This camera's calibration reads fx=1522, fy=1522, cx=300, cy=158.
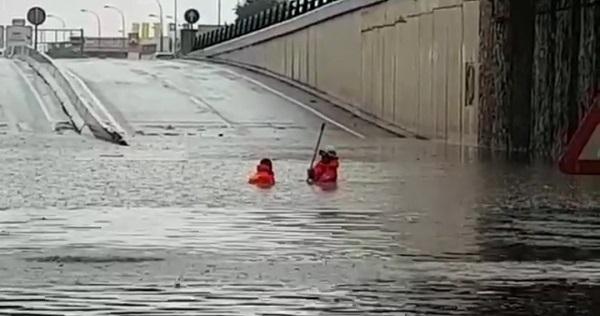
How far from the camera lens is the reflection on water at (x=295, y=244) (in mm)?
8312

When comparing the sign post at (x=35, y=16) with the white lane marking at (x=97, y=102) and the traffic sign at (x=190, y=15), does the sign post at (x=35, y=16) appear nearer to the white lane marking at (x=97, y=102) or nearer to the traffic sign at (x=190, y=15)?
the traffic sign at (x=190, y=15)

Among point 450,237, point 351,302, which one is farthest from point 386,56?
point 351,302

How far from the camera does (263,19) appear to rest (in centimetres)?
6450

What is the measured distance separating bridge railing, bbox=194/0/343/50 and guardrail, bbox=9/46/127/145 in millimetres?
9147

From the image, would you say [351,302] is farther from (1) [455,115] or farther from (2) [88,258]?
(1) [455,115]

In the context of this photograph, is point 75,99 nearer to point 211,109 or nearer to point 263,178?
point 211,109

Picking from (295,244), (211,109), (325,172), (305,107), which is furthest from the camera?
(305,107)

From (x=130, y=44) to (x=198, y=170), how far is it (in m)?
118

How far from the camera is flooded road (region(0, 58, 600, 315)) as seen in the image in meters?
8.34

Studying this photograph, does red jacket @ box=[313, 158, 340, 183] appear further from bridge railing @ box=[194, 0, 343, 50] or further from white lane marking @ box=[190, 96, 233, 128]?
bridge railing @ box=[194, 0, 343, 50]

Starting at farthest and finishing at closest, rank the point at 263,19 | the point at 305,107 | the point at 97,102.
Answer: the point at 263,19 → the point at 305,107 → the point at 97,102

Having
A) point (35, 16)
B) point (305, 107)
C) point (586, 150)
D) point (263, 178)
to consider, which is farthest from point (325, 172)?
point (35, 16)

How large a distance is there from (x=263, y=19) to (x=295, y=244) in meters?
53.6

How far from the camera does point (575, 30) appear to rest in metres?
27.2
